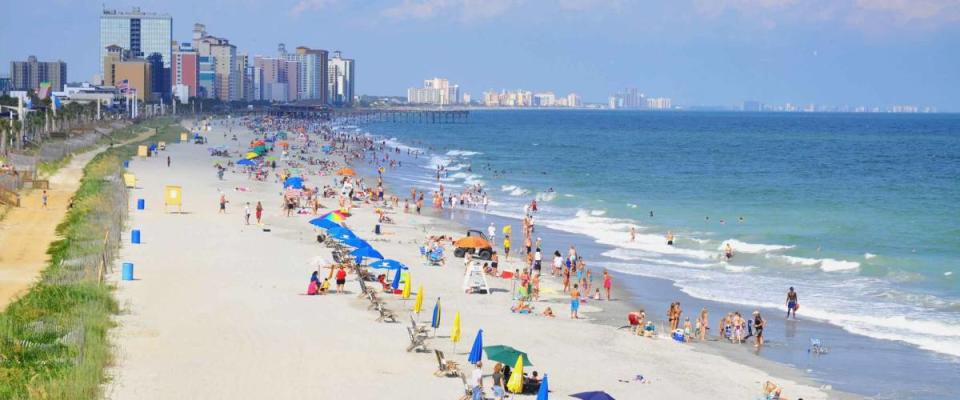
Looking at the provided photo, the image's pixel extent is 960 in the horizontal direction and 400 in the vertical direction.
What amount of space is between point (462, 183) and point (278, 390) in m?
47.9

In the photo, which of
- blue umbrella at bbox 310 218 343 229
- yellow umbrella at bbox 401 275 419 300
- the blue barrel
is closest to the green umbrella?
yellow umbrella at bbox 401 275 419 300

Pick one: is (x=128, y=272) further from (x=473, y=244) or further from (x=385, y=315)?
(x=473, y=244)

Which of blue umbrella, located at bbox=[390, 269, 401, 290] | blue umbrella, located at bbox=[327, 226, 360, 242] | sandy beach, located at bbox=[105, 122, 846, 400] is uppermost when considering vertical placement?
blue umbrella, located at bbox=[327, 226, 360, 242]

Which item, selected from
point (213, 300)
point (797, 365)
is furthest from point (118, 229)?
point (797, 365)

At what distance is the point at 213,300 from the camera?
2367cm

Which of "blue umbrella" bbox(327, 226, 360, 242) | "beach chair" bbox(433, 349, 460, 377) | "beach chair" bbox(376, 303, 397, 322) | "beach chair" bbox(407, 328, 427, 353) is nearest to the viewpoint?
"beach chair" bbox(433, 349, 460, 377)

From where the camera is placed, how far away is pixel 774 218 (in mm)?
47094

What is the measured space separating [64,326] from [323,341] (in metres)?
4.30

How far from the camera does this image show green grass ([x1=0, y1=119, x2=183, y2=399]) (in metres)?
15.4

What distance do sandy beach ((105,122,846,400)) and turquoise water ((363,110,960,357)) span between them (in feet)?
17.5

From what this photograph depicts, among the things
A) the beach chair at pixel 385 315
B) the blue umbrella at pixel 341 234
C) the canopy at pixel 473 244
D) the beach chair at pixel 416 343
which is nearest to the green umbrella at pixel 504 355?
the beach chair at pixel 416 343

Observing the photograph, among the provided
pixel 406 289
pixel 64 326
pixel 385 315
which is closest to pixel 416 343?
pixel 385 315

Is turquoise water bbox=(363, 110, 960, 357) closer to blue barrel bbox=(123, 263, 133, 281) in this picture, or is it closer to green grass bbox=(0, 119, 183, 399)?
blue barrel bbox=(123, 263, 133, 281)

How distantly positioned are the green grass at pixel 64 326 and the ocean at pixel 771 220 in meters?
14.0
